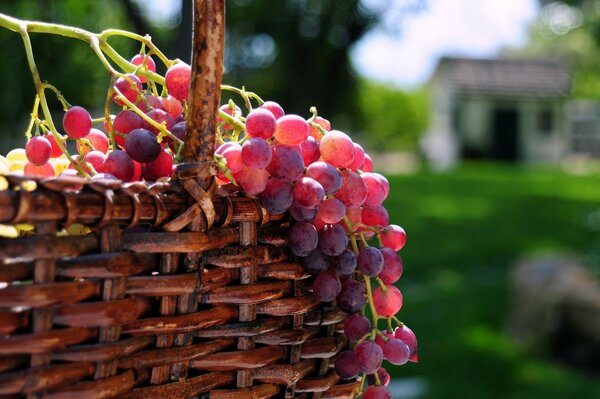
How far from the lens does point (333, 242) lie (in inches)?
25.1

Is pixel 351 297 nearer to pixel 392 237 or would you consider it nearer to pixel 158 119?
pixel 392 237

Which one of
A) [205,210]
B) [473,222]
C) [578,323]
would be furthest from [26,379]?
[473,222]

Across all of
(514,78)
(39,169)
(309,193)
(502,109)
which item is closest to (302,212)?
(309,193)

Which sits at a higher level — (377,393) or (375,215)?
(375,215)

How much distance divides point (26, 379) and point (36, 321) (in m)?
0.03

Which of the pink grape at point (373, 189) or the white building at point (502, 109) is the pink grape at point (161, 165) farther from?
the white building at point (502, 109)

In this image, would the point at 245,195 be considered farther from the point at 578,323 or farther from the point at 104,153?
the point at 578,323

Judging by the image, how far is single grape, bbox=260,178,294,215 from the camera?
604 mm

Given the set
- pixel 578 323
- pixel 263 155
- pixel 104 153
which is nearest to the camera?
pixel 263 155

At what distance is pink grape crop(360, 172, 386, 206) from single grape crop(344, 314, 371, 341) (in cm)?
10

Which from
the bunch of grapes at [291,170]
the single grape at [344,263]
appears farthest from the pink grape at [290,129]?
the single grape at [344,263]

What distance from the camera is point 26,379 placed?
48cm

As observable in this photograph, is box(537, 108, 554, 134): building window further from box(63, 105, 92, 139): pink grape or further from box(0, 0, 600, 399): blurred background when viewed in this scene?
box(63, 105, 92, 139): pink grape

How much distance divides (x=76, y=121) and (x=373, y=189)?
0.83 ft
